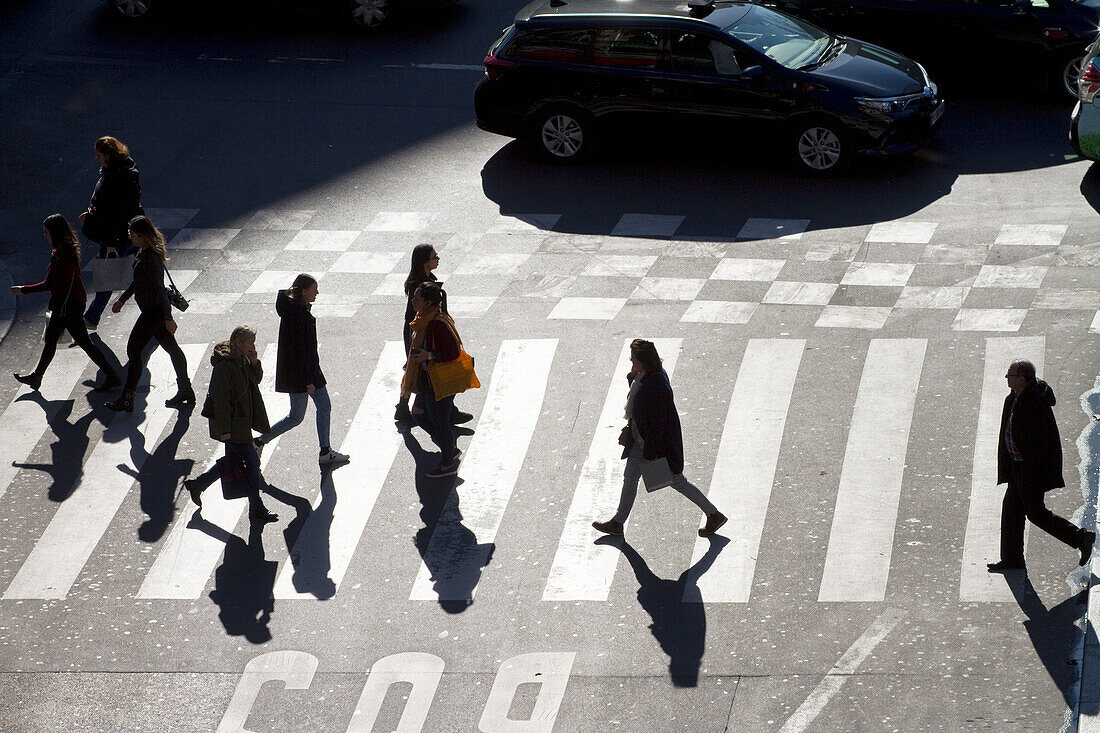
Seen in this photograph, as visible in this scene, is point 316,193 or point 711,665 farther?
point 316,193

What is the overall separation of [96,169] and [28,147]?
127 cm

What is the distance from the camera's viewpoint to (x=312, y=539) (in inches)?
402

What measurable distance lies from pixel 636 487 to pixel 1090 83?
336 inches

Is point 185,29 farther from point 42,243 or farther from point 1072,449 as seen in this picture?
point 1072,449

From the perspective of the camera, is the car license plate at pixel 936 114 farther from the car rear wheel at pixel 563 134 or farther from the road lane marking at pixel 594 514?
the road lane marking at pixel 594 514

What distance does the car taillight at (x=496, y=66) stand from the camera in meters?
16.8

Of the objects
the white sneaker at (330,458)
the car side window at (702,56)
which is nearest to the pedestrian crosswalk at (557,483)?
the white sneaker at (330,458)

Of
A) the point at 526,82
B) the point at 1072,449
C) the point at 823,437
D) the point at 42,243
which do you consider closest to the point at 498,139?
the point at 526,82

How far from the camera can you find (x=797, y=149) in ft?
52.8

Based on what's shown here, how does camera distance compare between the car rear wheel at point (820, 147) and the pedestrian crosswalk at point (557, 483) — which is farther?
the car rear wheel at point (820, 147)

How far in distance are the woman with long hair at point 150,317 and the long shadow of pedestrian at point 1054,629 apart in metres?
6.87

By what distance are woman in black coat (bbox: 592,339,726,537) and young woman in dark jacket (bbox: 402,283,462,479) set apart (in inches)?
60.7

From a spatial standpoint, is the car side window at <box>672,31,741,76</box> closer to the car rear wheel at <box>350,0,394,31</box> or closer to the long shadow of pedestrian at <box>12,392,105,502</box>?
the car rear wheel at <box>350,0,394,31</box>

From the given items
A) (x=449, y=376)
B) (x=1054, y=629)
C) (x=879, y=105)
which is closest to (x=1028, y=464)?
(x=1054, y=629)
